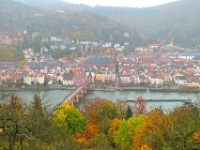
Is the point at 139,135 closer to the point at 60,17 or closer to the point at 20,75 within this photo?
the point at 20,75

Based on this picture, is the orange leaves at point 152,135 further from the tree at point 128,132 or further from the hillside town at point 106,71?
the hillside town at point 106,71

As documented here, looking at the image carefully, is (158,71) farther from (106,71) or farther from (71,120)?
(71,120)

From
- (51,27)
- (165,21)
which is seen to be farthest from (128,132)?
(165,21)

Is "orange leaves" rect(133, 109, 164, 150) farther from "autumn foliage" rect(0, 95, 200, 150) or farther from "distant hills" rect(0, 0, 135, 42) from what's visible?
"distant hills" rect(0, 0, 135, 42)

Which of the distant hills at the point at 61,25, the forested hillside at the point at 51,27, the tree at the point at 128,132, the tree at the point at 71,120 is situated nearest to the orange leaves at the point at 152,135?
the tree at the point at 128,132

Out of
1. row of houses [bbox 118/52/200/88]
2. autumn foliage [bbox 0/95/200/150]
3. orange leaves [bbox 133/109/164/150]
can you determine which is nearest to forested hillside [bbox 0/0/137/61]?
row of houses [bbox 118/52/200/88]

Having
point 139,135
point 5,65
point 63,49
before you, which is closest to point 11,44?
point 63,49
